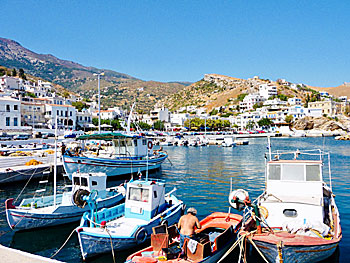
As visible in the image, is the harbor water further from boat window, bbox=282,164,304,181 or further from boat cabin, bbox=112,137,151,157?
boat window, bbox=282,164,304,181

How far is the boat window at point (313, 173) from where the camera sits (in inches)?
497

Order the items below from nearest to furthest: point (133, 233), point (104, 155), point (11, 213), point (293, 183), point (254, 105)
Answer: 1. point (133, 233)
2. point (293, 183)
3. point (11, 213)
4. point (104, 155)
5. point (254, 105)

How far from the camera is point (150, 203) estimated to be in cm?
1317

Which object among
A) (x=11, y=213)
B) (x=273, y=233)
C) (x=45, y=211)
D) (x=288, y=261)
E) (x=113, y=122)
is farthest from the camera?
(x=113, y=122)

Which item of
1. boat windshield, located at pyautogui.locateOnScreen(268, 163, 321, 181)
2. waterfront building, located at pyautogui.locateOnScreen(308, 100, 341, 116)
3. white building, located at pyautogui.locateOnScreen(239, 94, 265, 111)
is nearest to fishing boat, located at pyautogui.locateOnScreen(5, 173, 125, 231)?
boat windshield, located at pyautogui.locateOnScreen(268, 163, 321, 181)

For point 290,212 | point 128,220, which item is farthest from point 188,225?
point 290,212

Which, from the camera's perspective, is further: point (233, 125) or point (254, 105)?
point (254, 105)

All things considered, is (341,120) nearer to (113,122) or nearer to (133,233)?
(113,122)

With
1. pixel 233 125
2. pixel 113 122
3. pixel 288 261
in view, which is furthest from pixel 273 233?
pixel 233 125

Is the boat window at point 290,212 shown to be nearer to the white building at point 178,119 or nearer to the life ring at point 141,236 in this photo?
the life ring at point 141,236

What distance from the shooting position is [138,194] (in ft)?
44.3

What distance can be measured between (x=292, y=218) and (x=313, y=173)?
260 centimetres

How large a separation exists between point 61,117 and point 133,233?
240ft

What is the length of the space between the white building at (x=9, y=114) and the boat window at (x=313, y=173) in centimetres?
6252
